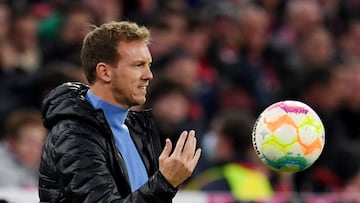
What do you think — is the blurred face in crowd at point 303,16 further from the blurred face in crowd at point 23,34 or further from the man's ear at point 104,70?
the man's ear at point 104,70

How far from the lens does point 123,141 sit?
553cm

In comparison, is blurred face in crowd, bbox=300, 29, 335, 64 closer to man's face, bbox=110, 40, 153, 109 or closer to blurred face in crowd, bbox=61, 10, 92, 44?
blurred face in crowd, bbox=61, 10, 92, 44

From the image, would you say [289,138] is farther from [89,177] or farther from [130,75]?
[89,177]

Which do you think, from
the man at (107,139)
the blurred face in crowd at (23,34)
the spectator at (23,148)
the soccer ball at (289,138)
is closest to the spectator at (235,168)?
the spectator at (23,148)

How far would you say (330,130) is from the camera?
10570 millimetres

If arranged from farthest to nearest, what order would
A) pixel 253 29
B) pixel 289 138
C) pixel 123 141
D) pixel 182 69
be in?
1. pixel 253 29
2. pixel 182 69
3. pixel 289 138
4. pixel 123 141

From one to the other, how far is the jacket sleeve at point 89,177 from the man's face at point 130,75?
30 centimetres

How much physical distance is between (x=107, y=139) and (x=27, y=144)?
3.39 metres

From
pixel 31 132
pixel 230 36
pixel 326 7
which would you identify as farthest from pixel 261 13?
pixel 31 132

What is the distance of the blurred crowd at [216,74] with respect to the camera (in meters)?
8.93

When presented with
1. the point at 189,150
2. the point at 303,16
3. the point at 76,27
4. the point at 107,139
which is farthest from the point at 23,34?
the point at 189,150

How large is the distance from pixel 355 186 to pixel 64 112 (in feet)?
16.3

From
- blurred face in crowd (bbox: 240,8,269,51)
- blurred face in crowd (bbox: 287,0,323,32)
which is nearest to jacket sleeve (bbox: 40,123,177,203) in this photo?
blurred face in crowd (bbox: 240,8,269,51)

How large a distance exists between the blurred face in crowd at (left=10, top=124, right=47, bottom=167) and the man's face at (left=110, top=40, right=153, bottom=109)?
3315 mm
